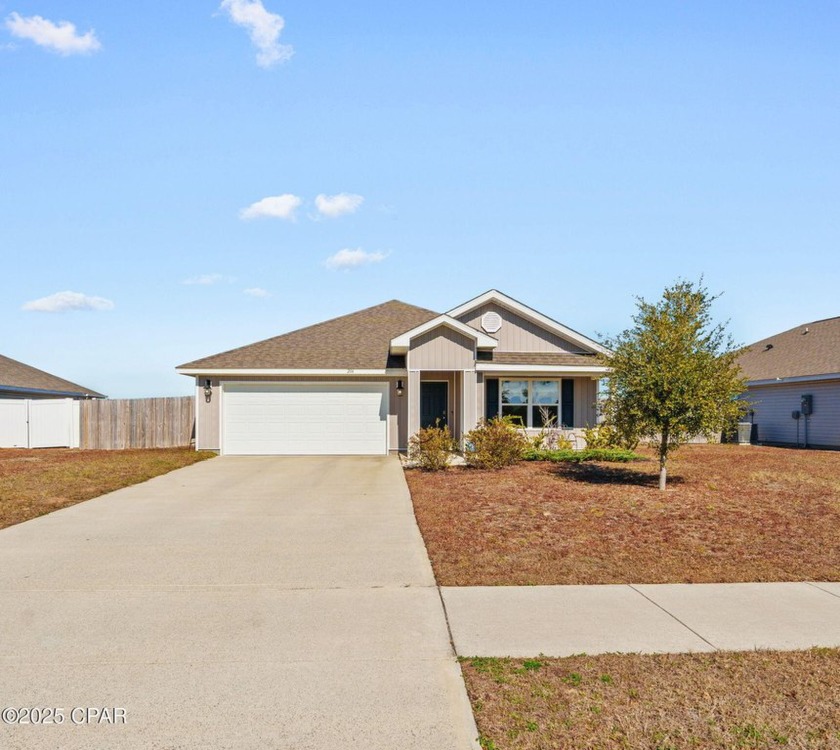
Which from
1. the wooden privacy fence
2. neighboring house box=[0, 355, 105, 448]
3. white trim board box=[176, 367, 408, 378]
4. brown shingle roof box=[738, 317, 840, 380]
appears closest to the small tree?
white trim board box=[176, 367, 408, 378]

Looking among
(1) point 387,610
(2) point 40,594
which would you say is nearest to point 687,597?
(1) point 387,610

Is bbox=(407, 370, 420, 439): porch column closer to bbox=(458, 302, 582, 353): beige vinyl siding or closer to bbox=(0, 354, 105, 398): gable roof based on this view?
bbox=(458, 302, 582, 353): beige vinyl siding

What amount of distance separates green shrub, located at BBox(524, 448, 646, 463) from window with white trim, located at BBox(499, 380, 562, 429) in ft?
5.16

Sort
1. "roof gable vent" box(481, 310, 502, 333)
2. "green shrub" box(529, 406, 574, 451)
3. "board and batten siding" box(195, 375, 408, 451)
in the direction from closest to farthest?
"green shrub" box(529, 406, 574, 451) < "board and batten siding" box(195, 375, 408, 451) < "roof gable vent" box(481, 310, 502, 333)

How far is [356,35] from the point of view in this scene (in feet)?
43.9

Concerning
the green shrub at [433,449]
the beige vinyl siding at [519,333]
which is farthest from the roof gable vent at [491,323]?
the green shrub at [433,449]

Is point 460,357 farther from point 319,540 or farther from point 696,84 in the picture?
point 319,540

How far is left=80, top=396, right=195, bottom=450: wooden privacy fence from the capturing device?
2334cm

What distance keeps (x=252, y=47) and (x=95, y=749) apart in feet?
43.3

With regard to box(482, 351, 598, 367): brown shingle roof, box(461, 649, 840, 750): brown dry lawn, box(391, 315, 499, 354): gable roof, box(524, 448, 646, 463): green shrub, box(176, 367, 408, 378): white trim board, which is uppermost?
box(391, 315, 499, 354): gable roof

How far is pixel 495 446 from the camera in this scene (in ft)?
52.7

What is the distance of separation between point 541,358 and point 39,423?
754 inches

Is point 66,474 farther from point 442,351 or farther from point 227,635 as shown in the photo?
point 227,635

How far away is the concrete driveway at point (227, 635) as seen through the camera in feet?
11.8
